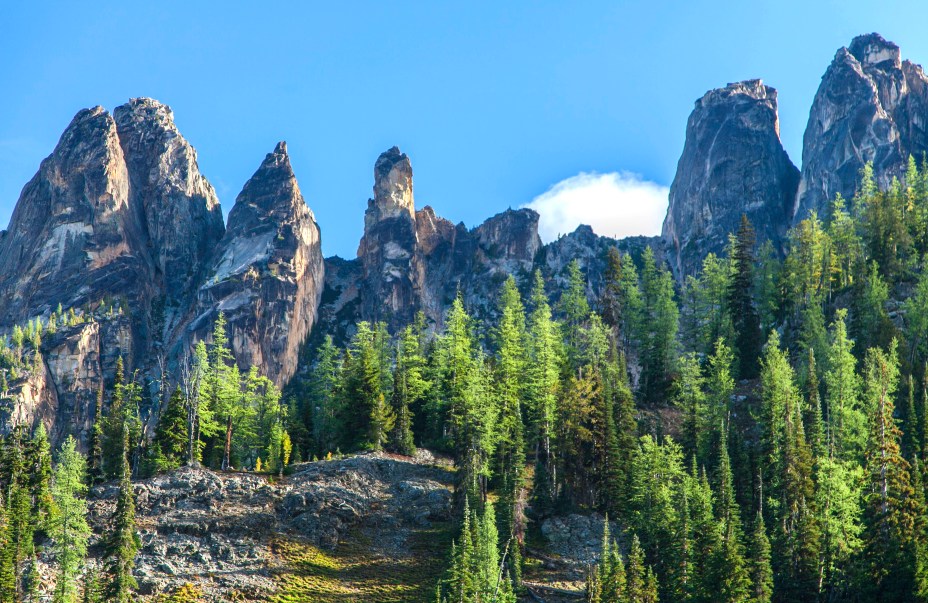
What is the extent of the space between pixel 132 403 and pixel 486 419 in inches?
1462

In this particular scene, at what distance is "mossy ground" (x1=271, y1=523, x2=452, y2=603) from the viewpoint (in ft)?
190

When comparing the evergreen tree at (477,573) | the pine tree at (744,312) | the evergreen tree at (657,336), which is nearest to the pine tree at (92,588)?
the evergreen tree at (477,573)

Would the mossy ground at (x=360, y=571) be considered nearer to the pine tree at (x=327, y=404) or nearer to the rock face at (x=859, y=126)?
the pine tree at (x=327, y=404)

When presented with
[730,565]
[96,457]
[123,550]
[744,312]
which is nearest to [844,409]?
[730,565]

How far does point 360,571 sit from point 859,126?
161 m

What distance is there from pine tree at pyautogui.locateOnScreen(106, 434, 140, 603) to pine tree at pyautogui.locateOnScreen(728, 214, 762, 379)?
65.0 meters

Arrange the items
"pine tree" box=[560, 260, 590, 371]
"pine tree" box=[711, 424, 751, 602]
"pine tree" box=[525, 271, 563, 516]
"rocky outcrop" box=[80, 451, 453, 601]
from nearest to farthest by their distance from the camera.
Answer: "pine tree" box=[711, 424, 751, 602]
"rocky outcrop" box=[80, 451, 453, 601]
"pine tree" box=[525, 271, 563, 516]
"pine tree" box=[560, 260, 590, 371]

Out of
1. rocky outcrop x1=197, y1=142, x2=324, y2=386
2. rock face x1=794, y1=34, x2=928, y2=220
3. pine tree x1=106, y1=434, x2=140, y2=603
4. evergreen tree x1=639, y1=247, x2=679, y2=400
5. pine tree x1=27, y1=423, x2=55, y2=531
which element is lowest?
pine tree x1=106, y1=434, x2=140, y2=603

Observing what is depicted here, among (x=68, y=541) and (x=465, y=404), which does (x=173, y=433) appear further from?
(x=465, y=404)

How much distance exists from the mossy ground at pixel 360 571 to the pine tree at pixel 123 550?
9.11 meters

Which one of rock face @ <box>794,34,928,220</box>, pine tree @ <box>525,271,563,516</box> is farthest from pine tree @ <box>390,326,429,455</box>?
rock face @ <box>794,34,928,220</box>

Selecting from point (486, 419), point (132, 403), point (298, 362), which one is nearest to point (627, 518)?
point (486, 419)

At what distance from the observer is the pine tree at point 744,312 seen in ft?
313

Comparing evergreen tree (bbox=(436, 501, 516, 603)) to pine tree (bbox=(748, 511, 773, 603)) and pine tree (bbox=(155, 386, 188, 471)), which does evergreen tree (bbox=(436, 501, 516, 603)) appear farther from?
pine tree (bbox=(155, 386, 188, 471))
